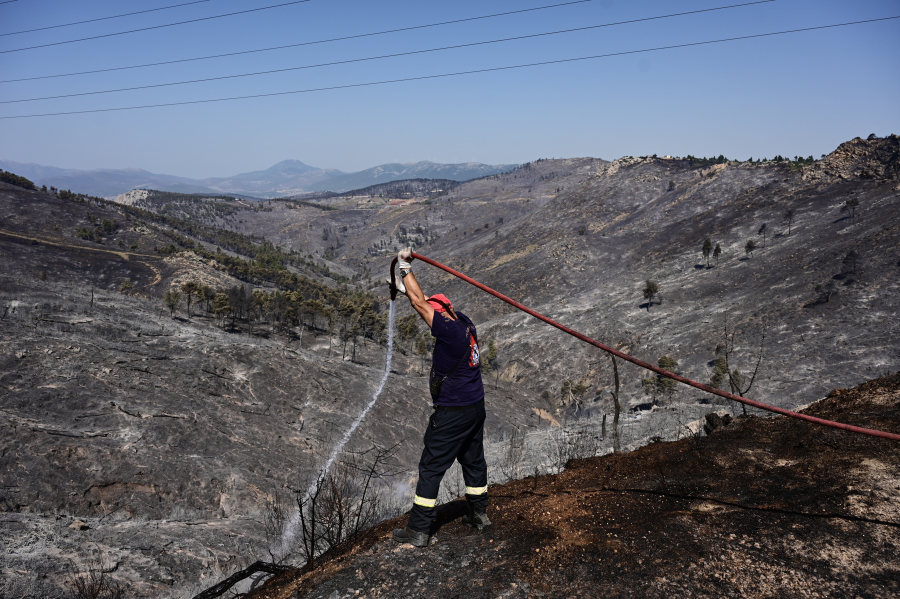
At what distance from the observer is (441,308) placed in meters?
5.20

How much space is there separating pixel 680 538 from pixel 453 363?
2825 mm

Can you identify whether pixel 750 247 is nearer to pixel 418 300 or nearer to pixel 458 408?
pixel 458 408

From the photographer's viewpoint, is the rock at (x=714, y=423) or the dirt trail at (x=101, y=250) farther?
the dirt trail at (x=101, y=250)

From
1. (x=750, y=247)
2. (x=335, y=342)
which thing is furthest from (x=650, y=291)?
(x=335, y=342)

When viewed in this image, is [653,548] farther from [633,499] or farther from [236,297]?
[236,297]

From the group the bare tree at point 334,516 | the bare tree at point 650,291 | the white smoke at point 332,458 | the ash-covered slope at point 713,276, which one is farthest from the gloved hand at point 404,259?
the bare tree at point 650,291

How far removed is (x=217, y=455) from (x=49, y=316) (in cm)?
1994

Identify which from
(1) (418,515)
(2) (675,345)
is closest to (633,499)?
(1) (418,515)

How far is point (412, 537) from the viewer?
4.96 metres

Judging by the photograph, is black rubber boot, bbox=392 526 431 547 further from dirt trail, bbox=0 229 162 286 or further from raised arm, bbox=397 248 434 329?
dirt trail, bbox=0 229 162 286

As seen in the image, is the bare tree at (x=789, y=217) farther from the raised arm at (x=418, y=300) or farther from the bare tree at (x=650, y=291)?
the raised arm at (x=418, y=300)

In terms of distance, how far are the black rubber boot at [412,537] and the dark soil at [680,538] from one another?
80 millimetres

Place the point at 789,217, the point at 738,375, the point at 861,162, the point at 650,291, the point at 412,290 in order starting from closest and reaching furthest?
the point at 412,290
the point at 738,375
the point at 650,291
the point at 789,217
the point at 861,162

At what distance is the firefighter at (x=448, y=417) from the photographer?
16.3ft
